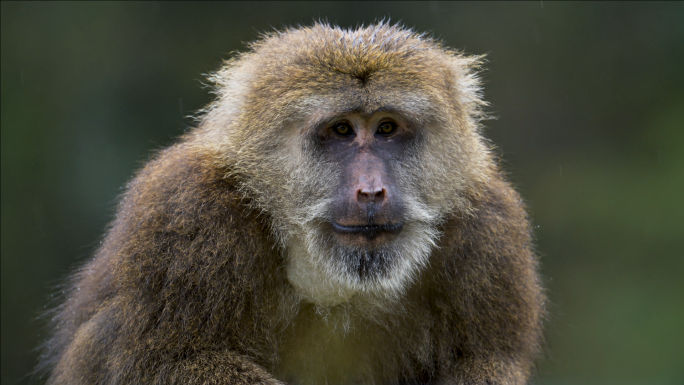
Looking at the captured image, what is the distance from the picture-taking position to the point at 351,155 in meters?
4.23

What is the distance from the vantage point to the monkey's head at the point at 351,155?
13.8 ft

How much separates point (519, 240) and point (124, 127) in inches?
255

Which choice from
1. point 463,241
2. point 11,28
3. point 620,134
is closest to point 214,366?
point 463,241

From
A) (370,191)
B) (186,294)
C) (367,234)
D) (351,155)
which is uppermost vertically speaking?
(351,155)

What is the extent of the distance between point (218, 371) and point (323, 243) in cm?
98

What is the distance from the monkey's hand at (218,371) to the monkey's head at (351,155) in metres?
0.63

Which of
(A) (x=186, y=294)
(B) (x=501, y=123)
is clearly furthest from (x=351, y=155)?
(B) (x=501, y=123)

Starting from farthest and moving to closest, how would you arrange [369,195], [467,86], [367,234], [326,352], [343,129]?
[467,86] < [326,352] < [343,129] < [367,234] < [369,195]

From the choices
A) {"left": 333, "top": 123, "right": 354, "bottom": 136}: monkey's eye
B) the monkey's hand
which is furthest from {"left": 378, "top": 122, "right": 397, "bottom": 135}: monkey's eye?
the monkey's hand

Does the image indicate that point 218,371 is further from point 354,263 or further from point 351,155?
point 351,155

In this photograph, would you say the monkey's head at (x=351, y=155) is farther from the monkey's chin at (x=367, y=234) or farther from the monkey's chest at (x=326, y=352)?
the monkey's chest at (x=326, y=352)

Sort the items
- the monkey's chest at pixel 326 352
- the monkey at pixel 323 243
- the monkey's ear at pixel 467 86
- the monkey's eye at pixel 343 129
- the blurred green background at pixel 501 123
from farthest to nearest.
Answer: the blurred green background at pixel 501 123, the monkey's ear at pixel 467 86, the monkey's chest at pixel 326 352, the monkey's eye at pixel 343 129, the monkey at pixel 323 243

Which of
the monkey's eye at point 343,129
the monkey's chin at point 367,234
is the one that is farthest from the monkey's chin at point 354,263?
the monkey's eye at point 343,129

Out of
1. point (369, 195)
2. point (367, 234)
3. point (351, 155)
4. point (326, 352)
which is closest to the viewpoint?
point (369, 195)
